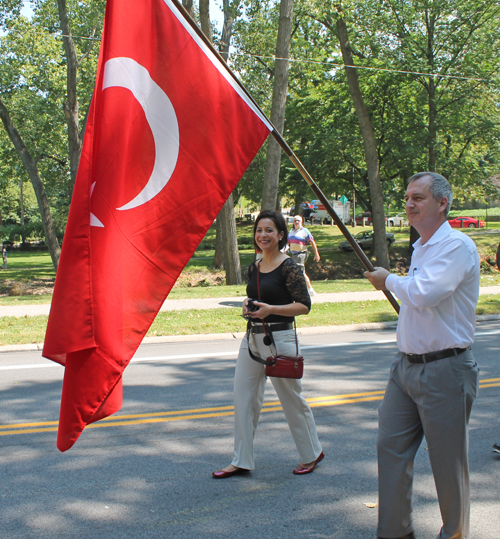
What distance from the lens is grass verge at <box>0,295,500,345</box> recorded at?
10953mm

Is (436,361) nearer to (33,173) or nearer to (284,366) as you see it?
(284,366)

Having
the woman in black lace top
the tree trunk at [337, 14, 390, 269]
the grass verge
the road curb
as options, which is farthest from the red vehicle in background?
the woman in black lace top

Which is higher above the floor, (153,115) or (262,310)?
(153,115)

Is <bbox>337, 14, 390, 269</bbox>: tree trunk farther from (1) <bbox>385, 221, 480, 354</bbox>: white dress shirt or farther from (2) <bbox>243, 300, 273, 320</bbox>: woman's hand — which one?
(1) <bbox>385, 221, 480, 354</bbox>: white dress shirt

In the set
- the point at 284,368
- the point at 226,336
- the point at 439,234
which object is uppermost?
the point at 439,234

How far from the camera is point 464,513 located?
3197 mm

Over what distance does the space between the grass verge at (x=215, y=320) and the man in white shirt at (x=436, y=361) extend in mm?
7902

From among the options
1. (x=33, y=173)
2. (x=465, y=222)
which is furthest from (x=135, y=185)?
(x=465, y=222)

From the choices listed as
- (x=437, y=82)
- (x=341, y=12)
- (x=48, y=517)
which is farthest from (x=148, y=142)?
(x=437, y=82)

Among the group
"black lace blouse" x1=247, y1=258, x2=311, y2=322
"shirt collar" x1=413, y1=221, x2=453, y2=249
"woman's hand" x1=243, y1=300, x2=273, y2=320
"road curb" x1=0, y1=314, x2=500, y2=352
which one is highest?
"shirt collar" x1=413, y1=221, x2=453, y2=249

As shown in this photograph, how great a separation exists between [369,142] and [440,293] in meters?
23.0

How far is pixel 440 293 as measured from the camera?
299cm

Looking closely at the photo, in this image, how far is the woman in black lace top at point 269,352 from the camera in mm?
4613

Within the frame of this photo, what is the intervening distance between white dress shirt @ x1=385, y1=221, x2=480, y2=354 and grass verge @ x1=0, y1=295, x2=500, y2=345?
8.07m
